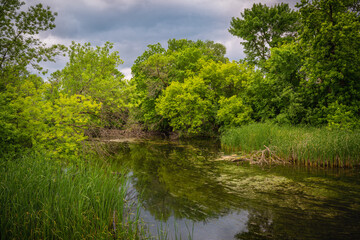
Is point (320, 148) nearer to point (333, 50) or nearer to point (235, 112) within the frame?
point (333, 50)

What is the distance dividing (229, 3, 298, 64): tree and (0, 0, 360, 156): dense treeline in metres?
0.11

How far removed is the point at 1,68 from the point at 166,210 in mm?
7103

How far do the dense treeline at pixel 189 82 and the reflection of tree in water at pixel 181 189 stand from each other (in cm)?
260

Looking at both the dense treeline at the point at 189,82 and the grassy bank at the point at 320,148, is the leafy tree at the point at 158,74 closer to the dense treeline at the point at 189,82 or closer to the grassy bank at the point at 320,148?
the dense treeline at the point at 189,82

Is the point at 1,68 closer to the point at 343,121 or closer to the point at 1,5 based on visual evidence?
the point at 1,5

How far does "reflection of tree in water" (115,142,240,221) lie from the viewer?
19.3ft

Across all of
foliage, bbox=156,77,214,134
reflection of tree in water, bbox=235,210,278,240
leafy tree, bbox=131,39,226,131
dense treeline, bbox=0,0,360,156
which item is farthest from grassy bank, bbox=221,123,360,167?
leafy tree, bbox=131,39,226,131

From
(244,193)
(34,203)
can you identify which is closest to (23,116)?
(34,203)

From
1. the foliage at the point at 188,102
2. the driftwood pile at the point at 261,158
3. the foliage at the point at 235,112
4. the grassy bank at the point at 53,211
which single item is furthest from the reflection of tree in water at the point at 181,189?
the foliage at the point at 188,102

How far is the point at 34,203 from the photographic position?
3727 mm

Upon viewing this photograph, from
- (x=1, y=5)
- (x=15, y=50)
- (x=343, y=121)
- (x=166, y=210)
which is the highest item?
(x=1, y=5)

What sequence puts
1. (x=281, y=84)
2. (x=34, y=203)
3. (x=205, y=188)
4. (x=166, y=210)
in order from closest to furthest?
(x=34, y=203)
(x=166, y=210)
(x=205, y=188)
(x=281, y=84)

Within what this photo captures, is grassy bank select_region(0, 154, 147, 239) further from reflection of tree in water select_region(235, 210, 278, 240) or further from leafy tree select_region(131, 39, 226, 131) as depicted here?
leafy tree select_region(131, 39, 226, 131)

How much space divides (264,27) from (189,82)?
11953 mm
